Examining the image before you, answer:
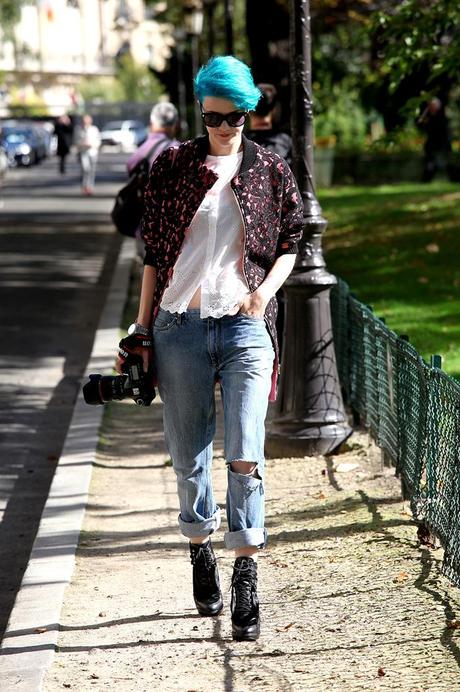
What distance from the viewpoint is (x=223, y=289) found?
4945 mm

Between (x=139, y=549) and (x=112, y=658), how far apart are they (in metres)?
1.53

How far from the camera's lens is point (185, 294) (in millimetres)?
4973

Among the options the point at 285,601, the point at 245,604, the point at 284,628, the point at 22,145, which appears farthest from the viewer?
the point at 22,145

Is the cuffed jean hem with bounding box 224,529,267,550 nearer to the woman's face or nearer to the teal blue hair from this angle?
the woman's face

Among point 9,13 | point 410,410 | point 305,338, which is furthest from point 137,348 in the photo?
point 9,13

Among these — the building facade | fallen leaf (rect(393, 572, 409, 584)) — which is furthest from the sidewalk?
the building facade

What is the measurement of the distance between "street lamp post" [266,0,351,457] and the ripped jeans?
2868 millimetres

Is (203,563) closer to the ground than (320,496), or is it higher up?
higher up

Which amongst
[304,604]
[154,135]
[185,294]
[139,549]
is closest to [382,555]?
[304,604]

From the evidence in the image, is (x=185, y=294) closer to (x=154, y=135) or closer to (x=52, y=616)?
(x=52, y=616)

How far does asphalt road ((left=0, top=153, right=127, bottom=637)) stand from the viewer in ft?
25.3

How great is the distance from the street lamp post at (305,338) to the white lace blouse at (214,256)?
2.99 meters

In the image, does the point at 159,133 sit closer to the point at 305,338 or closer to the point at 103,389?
the point at 305,338

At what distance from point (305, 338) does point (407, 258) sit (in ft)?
29.5
